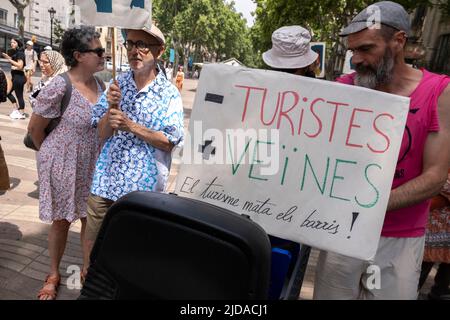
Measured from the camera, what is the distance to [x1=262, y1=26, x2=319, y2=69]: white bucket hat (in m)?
2.20

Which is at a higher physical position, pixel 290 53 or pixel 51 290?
pixel 290 53

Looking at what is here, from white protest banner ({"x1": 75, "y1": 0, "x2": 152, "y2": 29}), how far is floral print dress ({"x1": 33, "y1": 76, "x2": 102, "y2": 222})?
73 centimetres

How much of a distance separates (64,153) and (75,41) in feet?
2.58

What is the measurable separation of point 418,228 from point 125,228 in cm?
137

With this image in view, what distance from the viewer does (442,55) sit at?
1614 centimetres

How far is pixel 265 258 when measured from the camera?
1123 millimetres

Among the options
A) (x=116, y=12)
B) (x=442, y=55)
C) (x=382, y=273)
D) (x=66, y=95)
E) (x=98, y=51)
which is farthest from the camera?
(x=442, y=55)

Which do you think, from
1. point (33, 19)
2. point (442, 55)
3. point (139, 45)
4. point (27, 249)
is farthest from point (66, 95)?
point (33, 19)

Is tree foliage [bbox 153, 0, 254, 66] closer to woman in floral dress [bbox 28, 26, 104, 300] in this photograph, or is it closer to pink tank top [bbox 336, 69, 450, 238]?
woman in floral dress [bbox 28, 26, 104, 300]

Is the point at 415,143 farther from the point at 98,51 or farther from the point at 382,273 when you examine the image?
the point at 98,51

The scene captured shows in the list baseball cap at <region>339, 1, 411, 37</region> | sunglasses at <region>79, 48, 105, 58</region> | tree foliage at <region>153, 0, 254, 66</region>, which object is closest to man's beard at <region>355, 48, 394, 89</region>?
baseball cap at <region>339, 1, 411, 37</region>

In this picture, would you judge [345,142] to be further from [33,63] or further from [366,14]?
[33,63]

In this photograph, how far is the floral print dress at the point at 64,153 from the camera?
268cm

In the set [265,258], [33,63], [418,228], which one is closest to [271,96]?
[265,258]
